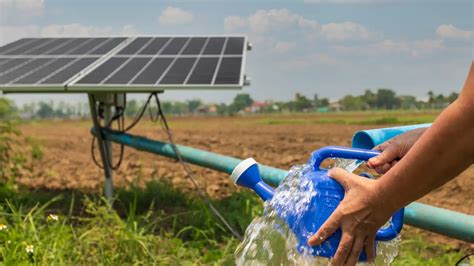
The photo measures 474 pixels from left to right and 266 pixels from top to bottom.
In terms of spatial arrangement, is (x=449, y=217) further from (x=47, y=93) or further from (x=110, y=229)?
(x=47, y=93)

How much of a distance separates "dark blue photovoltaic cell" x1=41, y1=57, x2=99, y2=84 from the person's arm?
3588mm

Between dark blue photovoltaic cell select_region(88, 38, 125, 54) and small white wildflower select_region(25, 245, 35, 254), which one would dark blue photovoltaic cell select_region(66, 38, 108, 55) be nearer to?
dark blue photovoltaic cell select_region(88, 38, 125, 54)

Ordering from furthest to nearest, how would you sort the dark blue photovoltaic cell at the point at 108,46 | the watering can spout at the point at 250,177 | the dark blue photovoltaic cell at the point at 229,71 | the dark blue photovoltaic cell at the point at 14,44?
the dark blue photovoltaic cell at the point at 14,44 < the dark blue photovoltaic cell at the point at 108,46 < the dark blue photovoltaic cell at the point at 229,71 < the watering can spout at the point at 250,177

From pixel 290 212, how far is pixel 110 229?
111 inches

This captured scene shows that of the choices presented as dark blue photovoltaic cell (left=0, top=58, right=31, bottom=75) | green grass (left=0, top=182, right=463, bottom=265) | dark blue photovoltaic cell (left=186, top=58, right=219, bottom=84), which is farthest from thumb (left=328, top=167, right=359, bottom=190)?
dark blue photovoltaic cell (left=0, top=58, right=31, bottom=75)

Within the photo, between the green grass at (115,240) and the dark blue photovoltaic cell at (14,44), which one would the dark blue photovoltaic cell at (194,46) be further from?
the dark blue photovoltaic cell at (14,44)

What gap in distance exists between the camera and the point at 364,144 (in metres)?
2.03

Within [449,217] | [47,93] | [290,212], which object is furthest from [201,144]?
[290,212]

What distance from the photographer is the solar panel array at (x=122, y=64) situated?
4492 millimetres

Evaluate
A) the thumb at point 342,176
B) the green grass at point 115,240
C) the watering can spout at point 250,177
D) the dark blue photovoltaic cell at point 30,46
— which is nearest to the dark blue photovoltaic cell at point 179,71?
the green grass at point 115,240

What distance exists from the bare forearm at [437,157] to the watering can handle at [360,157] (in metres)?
0.17

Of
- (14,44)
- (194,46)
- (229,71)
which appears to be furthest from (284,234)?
(14,44)

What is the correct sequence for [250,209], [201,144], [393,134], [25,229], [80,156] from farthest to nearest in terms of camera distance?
[201,144]
[80,156]
[250,209]
[25,229]
[393,134]

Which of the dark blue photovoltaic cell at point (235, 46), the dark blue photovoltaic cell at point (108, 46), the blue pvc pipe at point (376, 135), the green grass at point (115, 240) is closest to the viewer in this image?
→ the blue pvc pipe at point (376, 135)
